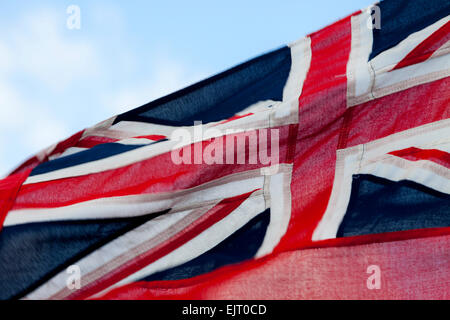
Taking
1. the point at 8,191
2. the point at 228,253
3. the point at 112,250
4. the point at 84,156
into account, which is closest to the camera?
the point at 228,253

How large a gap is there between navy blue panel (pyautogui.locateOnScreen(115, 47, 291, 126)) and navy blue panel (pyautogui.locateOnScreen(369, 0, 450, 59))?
653 millimetres

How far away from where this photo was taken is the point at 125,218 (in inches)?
110

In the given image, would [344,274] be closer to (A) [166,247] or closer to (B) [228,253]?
(B) [228,253]

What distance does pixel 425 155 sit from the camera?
8.74ft

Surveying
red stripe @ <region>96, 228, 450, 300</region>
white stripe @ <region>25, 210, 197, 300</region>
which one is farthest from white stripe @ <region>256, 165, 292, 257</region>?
white stripe @ <region>25, 210, 197, 300</region>

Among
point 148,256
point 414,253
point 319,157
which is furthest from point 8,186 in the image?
point 414,253

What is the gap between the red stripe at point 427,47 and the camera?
114 inches

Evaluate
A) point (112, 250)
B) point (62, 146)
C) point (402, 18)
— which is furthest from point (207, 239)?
point (402, 18)

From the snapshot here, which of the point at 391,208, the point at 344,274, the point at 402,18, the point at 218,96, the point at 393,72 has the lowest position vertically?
the point at 344,274

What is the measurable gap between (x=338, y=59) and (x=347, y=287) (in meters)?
1.57

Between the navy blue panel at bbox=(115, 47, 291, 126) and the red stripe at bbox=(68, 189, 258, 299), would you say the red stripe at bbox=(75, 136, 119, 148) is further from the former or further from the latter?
the red stripe at bbox=(68, 189, 258, 299)

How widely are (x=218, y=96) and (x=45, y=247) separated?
5.00 feet

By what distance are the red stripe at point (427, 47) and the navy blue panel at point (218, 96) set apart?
2.74 ft

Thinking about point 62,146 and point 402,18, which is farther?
point 62,146
